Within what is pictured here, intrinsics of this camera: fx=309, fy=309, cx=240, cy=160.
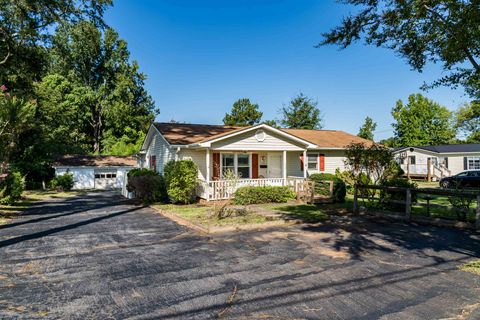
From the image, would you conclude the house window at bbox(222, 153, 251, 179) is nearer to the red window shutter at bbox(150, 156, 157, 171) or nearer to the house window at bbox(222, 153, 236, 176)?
the house window at bbox(222, 153, 236, 176)

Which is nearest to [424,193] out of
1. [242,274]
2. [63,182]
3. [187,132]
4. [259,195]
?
[259,195]

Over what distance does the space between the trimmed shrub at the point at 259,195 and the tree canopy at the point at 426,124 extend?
47097 millimetres

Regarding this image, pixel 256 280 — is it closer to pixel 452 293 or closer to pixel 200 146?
pixel 452 293

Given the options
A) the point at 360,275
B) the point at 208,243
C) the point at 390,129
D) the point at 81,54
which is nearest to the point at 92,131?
the point at 81,54

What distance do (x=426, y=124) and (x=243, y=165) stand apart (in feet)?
160

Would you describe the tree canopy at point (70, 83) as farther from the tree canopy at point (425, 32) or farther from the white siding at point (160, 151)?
the tree canopy at point (425, 32)

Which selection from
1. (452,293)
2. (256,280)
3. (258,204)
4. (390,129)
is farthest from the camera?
(390,129)

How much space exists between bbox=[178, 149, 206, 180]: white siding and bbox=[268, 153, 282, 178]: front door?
4118mm

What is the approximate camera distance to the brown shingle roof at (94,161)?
31.2 m

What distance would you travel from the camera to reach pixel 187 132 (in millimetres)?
18969

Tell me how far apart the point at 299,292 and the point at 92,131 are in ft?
156

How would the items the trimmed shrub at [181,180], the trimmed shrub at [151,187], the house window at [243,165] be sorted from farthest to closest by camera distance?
the house window at [243,165] → the trimmed shrub at [151,187] → the trimmed shrub at [181,180]

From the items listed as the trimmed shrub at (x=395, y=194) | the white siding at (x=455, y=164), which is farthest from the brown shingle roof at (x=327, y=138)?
the white siding at (x=455, y=164)

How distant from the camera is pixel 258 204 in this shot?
14.8 meters
